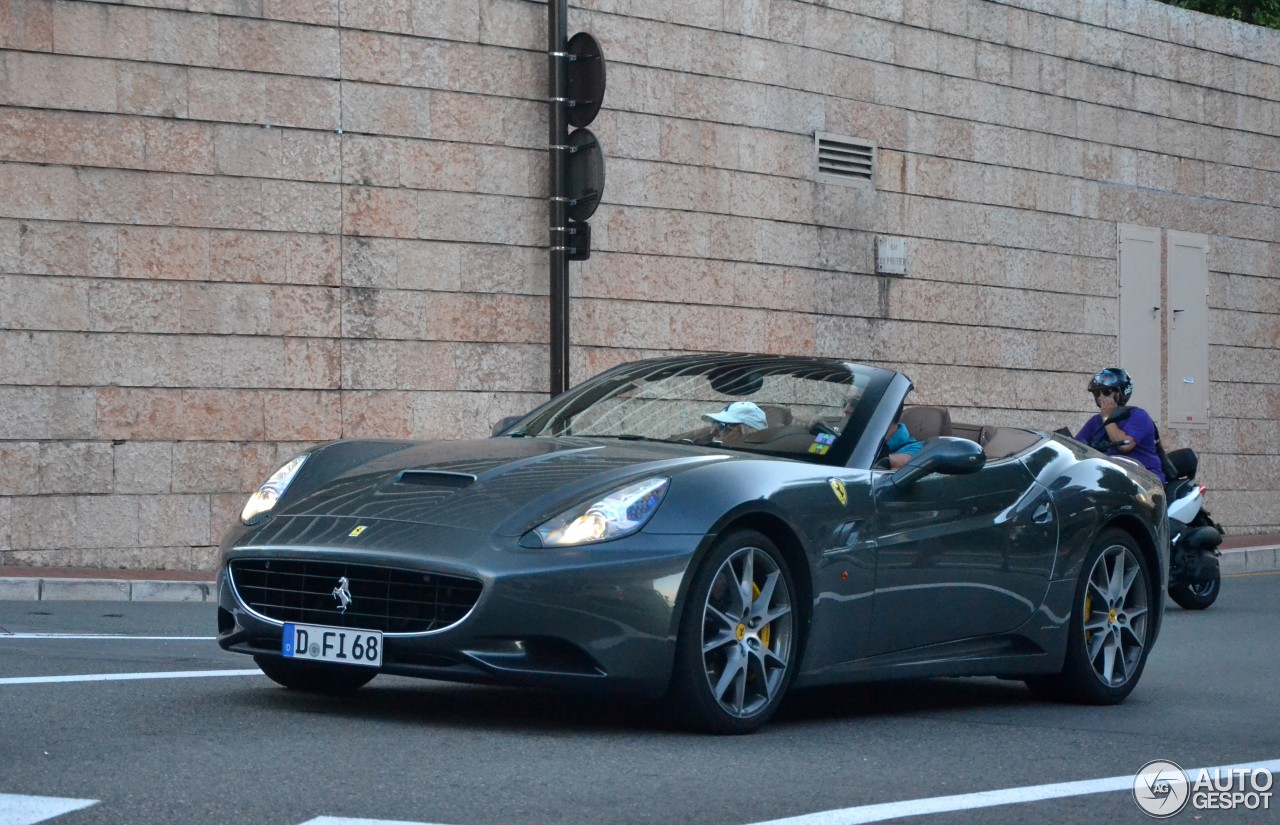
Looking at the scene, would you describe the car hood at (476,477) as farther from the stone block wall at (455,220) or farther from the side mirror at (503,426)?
the stone block wall at (455,220)

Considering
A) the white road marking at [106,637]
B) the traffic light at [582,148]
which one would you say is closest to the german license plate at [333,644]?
the white road marking at [106,637]

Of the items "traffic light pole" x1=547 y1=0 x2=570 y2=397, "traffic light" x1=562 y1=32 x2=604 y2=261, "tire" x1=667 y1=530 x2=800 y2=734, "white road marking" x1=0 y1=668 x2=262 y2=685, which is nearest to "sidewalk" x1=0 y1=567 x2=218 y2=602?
"traffic light pole" x1=547 y1=0 x2=570 y2=397

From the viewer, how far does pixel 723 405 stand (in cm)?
682

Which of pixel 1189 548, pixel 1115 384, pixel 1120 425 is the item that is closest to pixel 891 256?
pixel 1115 384

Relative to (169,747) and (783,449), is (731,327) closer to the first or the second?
(783,449)

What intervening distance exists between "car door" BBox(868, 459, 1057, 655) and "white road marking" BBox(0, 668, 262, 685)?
2429 millimetres

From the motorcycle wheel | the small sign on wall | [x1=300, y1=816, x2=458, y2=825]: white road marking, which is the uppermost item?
the small sign on wall

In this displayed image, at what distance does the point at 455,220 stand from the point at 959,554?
872 centimetres

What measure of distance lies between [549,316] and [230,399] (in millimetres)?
2801

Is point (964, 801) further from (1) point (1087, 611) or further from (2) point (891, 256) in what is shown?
(2) point (891, 256)

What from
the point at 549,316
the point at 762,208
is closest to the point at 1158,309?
the point at 762,208

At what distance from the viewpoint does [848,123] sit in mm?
17641

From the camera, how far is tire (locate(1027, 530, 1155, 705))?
24.3 feet

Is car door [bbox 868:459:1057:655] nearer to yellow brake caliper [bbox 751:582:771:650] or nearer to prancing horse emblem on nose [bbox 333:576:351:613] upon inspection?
yellow brake caliper [bbox 751:582:771:650]
